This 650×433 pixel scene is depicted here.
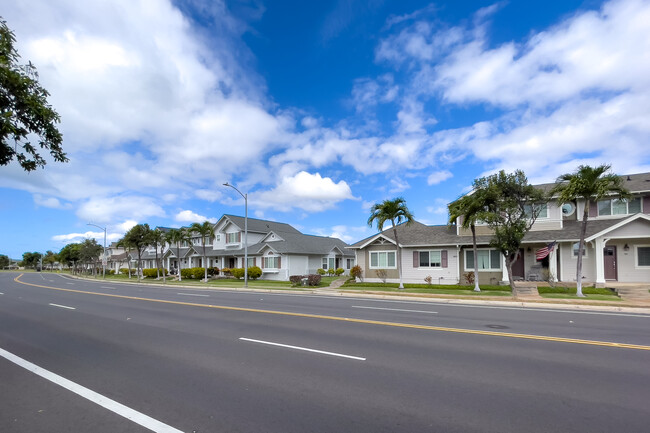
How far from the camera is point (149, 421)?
4.78m

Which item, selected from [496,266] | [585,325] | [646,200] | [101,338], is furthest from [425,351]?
[646,200]

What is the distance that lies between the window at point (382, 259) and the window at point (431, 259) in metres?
2.52

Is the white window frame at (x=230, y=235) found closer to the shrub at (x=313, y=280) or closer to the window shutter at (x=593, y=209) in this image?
the shrub at (x=313, y=280)

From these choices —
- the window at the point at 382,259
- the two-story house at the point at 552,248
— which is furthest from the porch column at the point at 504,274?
the window at the point at 382,259

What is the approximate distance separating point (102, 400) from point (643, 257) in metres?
30.6

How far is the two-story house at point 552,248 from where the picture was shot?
2438cm

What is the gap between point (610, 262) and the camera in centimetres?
2555

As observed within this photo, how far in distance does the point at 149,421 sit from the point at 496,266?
27.5 metres

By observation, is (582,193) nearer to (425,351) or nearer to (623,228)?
(623,228)

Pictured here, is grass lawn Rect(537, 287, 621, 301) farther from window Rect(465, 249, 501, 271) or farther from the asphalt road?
the asphalt road

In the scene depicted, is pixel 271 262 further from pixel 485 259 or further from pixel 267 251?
pixel 485 259

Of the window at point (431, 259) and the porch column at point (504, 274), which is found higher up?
the window at point (431, 259)

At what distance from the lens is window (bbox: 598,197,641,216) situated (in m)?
26.1

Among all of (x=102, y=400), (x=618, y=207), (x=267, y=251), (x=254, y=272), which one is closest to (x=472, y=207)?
(x=618, y=207)
